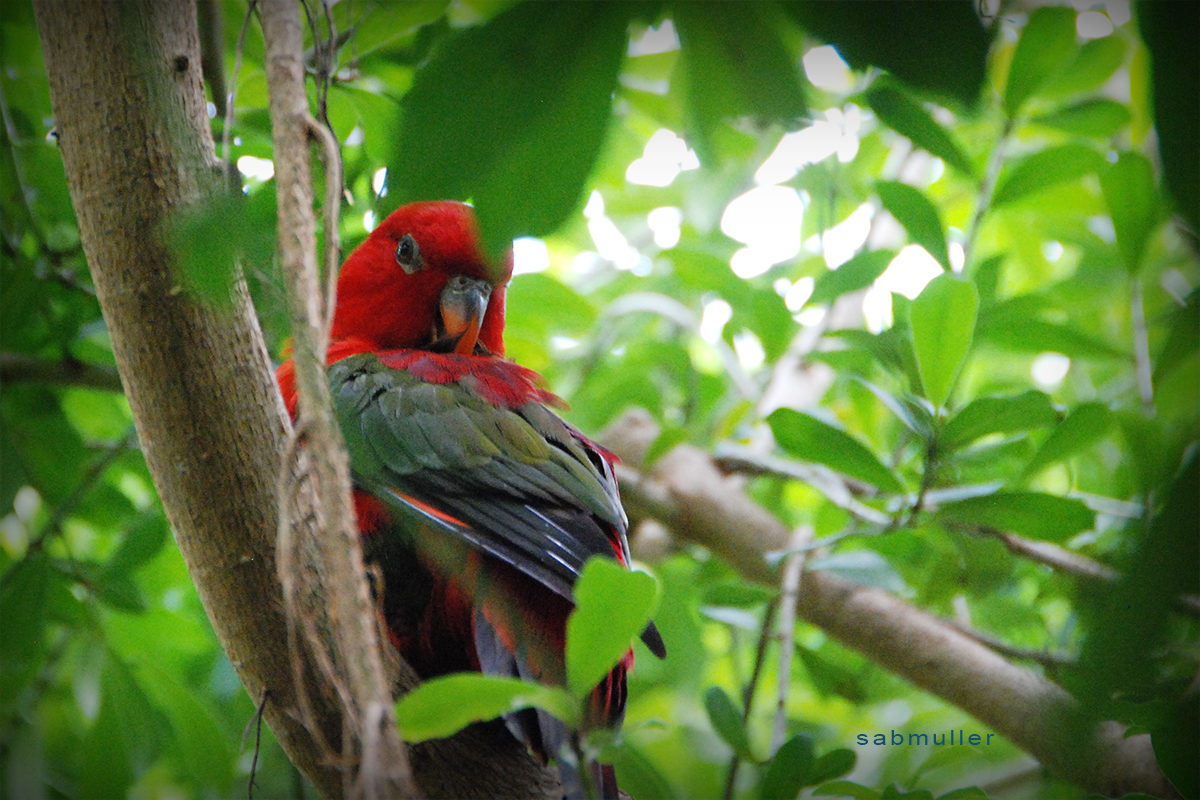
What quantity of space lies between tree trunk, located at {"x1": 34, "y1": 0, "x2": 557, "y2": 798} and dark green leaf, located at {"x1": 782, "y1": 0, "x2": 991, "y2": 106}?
66 cm

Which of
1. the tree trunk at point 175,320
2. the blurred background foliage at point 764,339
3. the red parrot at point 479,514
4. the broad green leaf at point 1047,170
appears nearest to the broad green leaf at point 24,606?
the blurred background foliage at point 764,339

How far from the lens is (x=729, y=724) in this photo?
1188mm

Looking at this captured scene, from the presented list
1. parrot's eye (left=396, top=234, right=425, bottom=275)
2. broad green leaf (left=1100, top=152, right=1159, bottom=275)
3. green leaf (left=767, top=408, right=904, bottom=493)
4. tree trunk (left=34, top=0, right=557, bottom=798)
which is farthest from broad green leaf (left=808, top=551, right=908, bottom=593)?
parrot's eye (left=396, top=234, right=425, bottom=275)

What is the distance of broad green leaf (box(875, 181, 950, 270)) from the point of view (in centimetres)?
133

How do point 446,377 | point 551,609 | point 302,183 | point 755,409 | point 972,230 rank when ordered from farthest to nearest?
point 755,409
point 972,230
point 446,377
point 551,609
point 302,183

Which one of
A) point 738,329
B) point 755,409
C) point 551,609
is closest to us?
point 551,609

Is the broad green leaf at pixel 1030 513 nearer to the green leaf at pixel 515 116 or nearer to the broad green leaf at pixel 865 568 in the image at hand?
the broad green leaf at pixel 865 568

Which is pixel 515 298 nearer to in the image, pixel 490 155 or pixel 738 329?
pixel 738 329

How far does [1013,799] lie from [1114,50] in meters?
1.38

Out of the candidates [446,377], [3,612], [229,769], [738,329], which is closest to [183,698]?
[229,769]

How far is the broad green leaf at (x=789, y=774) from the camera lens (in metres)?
1.07

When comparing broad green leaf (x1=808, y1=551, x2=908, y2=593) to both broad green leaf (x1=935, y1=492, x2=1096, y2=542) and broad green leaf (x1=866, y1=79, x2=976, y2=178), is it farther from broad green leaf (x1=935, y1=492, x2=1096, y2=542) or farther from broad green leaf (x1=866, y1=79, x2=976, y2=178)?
broad green leaf (x1=866, y1=79, x2=976, y2=178)

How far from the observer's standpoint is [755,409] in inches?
86.4

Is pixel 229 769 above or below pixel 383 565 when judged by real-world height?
below
